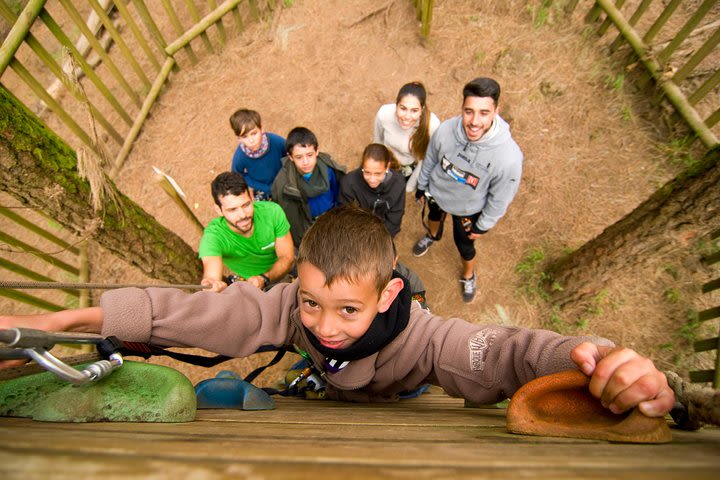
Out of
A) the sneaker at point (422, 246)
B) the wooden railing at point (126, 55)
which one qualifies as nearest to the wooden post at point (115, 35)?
the wooden railing at point (126, 55)

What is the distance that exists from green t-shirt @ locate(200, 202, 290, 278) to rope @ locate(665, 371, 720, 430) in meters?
2.56

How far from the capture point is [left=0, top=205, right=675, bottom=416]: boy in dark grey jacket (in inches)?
51.5

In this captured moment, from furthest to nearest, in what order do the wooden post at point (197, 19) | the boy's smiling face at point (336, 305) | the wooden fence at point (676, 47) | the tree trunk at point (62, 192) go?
the wooden post at point (197, 19) < the wooden fence at point (676, 47) < the tree trunk at point (62, 192) < the boy's smiling face at point (336, 305)

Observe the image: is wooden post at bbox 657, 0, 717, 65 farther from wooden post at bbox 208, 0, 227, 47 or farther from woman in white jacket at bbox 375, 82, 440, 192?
wooden post at bbox 208, 0, 227, 47

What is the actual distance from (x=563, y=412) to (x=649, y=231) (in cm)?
203

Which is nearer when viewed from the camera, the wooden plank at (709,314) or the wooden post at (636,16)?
the wooden plank at (709,314)

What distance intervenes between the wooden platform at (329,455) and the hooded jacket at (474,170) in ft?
7.03

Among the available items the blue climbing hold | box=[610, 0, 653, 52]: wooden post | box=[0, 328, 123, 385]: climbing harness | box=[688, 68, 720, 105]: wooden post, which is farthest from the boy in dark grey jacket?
box=[610, 0, 653, 52]: wooden post

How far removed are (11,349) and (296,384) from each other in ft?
4.96

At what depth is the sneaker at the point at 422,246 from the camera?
13.4 ft

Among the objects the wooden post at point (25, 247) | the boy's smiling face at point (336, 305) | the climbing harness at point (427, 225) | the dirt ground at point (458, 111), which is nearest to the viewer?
the boy's smiling face at point (336, 305)

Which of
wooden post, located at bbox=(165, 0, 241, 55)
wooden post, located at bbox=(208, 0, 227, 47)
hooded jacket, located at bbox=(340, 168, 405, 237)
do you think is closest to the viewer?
hooded jacket, located at bbox=(340, 168, 405, 237)

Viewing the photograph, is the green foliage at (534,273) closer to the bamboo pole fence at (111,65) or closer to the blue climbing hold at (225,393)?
the blue climbing hold at (225,393)

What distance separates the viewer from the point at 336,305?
1314 mm
